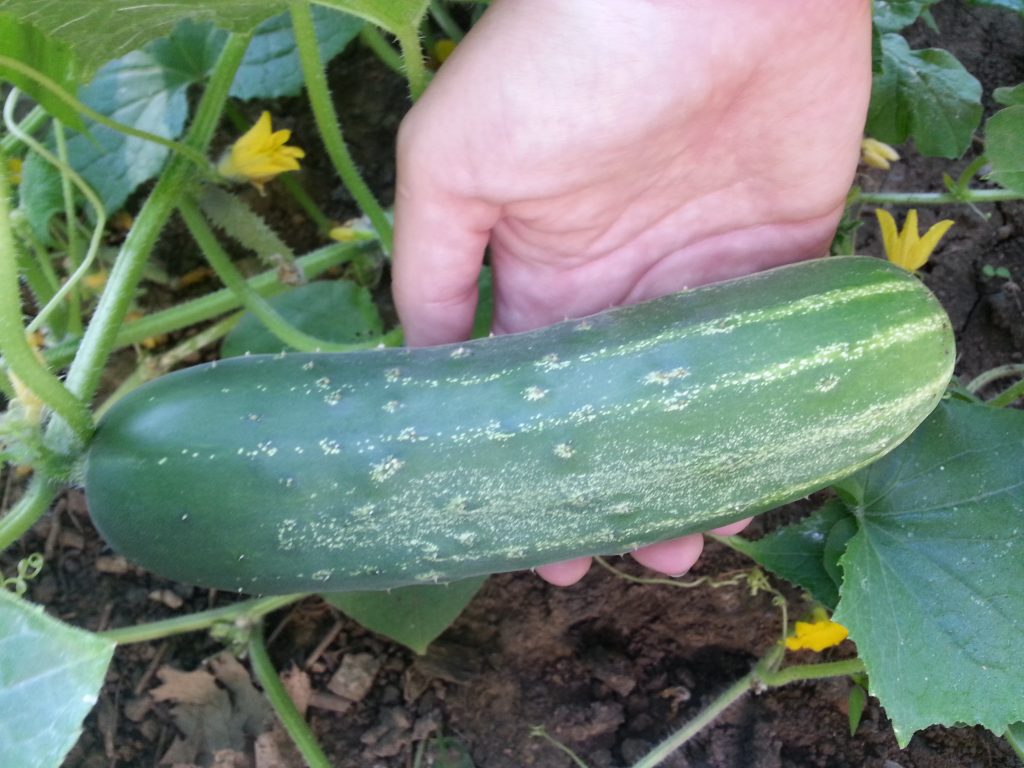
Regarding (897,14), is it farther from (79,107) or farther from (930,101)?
(79,107)

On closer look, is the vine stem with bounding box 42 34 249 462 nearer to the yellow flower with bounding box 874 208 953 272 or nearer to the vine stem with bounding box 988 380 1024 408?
the yellow flower with bounding box 874 208 953 272

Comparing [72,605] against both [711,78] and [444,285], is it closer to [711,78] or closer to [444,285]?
[444,285]

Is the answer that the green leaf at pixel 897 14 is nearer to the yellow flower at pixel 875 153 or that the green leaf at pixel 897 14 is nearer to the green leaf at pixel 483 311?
the yellow flower at pixel 875 153

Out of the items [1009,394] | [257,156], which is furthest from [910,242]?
[257,156]

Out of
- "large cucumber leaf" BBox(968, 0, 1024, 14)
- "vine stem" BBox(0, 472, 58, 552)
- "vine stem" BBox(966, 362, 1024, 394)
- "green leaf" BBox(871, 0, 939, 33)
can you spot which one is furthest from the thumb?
"large cucumber leaf" BBox(968, 0, 1024, 14)

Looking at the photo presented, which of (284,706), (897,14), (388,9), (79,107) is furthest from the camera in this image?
(897,14)
